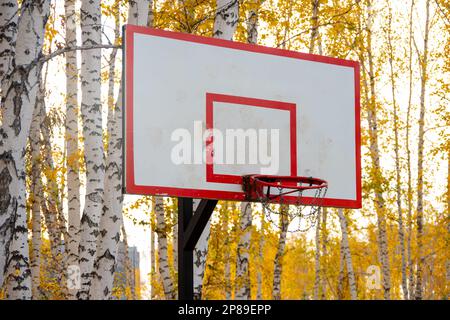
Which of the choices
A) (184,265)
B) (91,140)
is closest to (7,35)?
(184,265)

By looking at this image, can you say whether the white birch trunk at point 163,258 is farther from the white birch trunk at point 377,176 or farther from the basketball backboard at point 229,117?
the basketball backboard at point 229,117

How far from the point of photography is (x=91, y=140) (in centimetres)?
1416

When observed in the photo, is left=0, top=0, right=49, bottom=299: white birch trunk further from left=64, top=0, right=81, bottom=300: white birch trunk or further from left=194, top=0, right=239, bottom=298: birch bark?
left=64, top=0, right=81, bottom=300: white birch trunk

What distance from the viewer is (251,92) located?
11430mm

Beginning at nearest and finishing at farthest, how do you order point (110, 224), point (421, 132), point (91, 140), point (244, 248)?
point (110, 224) < point (91, 140) < point (244, 248) < point (421, 132)

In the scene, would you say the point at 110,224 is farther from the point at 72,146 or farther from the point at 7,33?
the point at 72,146

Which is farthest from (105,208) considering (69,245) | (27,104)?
(69,245)

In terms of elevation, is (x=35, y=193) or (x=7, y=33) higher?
(x=7, y=33)

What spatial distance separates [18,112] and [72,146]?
30.1ft

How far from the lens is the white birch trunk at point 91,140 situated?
13742mm

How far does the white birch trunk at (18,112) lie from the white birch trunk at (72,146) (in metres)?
7.82

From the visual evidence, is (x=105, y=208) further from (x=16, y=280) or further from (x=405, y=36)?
(x=405, y=36)

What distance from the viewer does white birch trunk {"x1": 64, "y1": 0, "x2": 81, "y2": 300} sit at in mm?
17375

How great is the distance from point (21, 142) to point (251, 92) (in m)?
3.44
